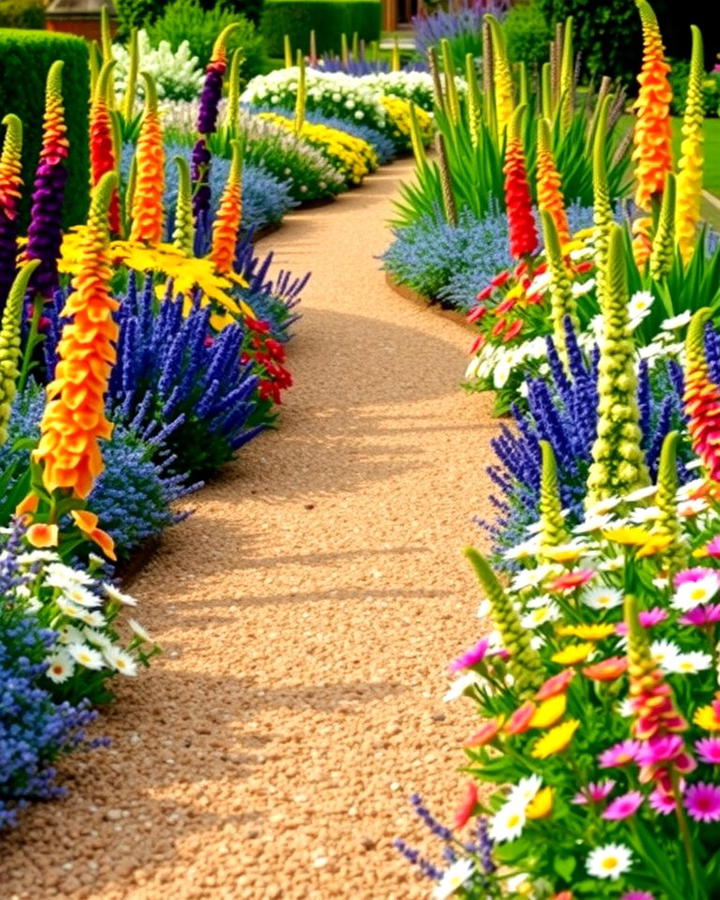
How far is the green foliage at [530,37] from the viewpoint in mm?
20172

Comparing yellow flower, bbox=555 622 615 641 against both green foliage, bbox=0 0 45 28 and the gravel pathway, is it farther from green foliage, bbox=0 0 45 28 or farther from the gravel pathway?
green foliage, bbox=0 0 45 28

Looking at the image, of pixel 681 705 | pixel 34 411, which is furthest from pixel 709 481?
pixel 34 411

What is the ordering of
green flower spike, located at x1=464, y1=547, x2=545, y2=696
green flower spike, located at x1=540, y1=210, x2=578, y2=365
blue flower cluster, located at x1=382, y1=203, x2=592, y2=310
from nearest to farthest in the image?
green flower spike, located at x1=464, y1=547, x2=545, y2=696 < green flower spike, located at x1=540, y1=210, x2=578, y2=365 < blue flower cluster, located at x1=382, y1=203, x2=592, y2=310

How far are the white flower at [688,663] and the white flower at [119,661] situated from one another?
5.16ft

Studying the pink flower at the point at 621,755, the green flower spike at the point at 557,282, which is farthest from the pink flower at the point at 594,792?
the green flower spike at the point at 557,282

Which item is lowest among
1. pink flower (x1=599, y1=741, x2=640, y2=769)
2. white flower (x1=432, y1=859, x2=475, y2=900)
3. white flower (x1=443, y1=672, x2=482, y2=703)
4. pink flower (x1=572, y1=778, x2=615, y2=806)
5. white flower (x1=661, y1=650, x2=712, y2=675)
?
white flower (x1=432, y1=859, x2=475, y2=900)

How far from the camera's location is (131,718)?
3.88 metres

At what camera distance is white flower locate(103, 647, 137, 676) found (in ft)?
12.4

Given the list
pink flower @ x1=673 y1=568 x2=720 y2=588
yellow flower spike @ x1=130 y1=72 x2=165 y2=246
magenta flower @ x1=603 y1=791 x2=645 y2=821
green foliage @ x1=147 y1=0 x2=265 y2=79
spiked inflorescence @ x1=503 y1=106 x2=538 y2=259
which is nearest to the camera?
magenta flower @ x1=603 y1=791 x2=645 y2=821

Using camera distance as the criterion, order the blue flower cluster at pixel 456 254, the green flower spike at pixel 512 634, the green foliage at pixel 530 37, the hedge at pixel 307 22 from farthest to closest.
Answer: the hedge at pixel 307 22
the green foliage at pixel 530 37
the blue flower cluster at pixel 456 254
the green flower spike at pixel 512 634

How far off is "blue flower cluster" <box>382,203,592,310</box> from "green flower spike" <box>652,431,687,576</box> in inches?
200

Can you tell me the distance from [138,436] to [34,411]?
33.0 inches

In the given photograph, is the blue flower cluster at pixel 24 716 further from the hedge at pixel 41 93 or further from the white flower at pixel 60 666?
the hedge at pixel 41 93

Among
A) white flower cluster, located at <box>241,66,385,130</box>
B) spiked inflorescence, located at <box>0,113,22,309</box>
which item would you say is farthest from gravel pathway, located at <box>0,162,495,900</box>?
white flower cluster, located at <box>241,66,385,130</box>
